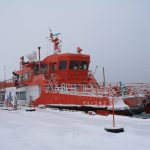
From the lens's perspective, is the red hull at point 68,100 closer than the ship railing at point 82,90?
Yes

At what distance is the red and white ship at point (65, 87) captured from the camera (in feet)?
51.7

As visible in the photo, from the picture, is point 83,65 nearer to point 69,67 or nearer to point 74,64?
point 74,64

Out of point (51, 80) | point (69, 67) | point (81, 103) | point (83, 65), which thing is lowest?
point (81, 103)

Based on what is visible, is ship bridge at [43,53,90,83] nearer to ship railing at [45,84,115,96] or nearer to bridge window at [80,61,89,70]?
bridge window at [80,61,89,70]

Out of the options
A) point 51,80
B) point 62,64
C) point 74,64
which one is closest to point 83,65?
point 74,64

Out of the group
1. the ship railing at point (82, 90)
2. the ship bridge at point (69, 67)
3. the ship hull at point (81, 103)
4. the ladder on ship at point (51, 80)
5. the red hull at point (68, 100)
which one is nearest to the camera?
the ship hull at point (81, 103)

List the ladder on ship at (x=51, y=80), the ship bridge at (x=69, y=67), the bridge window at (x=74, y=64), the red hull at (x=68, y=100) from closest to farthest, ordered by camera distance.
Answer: the red hull at (x=68, y=100), the ladder on ship at (x=51, y=80), the ship bridge at (x=69, y=67), the bridge window at (x=74, y=64)

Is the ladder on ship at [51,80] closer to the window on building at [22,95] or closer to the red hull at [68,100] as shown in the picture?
the red hull at [68,100]

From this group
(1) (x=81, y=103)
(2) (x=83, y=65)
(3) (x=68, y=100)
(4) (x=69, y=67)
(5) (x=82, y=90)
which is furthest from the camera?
(2) (x=83, y=65)

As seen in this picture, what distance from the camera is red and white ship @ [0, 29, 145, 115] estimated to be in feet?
51.7

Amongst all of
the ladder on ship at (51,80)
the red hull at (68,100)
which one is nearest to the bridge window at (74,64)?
the ladder on ship at (51,80)

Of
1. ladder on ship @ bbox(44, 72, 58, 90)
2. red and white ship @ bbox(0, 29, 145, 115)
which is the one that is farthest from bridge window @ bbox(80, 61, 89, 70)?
ladder on ship @ bbox(44, 72, 58, 90)

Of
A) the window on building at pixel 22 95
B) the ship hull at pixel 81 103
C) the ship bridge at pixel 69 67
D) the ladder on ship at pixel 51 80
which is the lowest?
the ship hull at pixel 81 103

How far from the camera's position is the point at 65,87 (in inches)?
795
